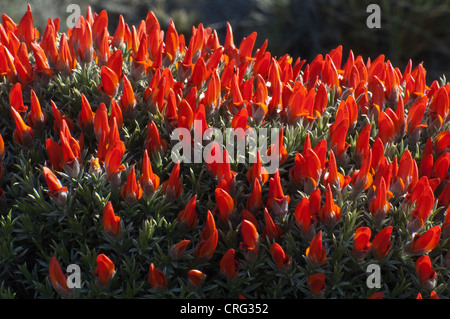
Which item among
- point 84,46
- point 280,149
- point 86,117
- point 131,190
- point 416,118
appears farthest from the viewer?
point 84,46

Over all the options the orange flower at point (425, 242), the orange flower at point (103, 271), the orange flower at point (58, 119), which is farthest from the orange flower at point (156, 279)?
the orange flower at point (425, 242)

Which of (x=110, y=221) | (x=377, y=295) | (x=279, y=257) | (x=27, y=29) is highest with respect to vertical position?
(x=27, y=29)

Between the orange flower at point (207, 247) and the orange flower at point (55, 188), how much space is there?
0.47 metres

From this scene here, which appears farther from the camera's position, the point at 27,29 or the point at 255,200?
the point at 27,29

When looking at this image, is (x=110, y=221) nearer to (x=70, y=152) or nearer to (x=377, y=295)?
(x=70, y=152)

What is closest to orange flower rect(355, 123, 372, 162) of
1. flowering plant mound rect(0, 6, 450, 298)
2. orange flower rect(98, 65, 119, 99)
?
flowering plant mound rect(0, 6, 450, 298)

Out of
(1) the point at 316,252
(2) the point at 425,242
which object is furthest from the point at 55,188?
(2) the point at 425,242

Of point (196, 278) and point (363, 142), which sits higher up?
point (363, 142)

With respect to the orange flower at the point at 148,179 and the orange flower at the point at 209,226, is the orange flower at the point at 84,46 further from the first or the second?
the orange flower at the point at 209,226

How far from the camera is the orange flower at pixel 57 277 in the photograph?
1771 mm

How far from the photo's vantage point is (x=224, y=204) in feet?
6.20

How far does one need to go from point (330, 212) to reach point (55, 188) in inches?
35.1

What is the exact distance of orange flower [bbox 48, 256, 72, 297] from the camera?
177 centimetres
